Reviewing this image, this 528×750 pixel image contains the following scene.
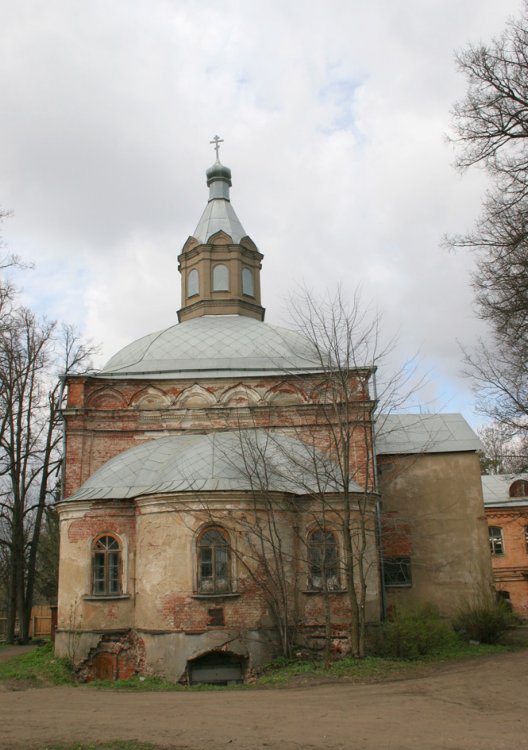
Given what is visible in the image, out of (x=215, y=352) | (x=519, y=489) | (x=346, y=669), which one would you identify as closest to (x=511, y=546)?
(x=519, y=489)

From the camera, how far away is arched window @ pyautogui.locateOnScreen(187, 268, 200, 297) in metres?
25.6

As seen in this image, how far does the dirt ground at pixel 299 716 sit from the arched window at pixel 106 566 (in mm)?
2850

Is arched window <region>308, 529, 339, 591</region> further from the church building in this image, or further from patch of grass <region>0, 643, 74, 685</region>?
patch of grass <region>0, 643, 74, 685</region>

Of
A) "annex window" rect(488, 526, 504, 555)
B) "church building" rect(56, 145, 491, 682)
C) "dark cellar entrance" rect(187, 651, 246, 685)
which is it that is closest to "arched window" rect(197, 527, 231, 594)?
"church building" rect(56, 145, 491, 682)

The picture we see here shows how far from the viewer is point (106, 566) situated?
615 inches

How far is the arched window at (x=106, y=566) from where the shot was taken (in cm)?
1554

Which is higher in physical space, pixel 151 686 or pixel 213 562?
pixel 213 562

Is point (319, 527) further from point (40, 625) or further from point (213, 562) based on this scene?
point (40, 625)

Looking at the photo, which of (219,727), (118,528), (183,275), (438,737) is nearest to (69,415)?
(118,528)

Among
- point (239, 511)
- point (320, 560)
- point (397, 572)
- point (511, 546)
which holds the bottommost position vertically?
point (397, 572)

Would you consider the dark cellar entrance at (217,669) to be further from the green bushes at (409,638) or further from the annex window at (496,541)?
the annex window at (496,541)

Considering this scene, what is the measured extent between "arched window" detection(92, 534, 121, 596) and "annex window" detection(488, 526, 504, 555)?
63.4ft

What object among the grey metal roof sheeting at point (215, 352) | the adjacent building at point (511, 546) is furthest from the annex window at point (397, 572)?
the adjacent building at point (511, 546)

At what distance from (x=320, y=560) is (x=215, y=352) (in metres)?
7.43
